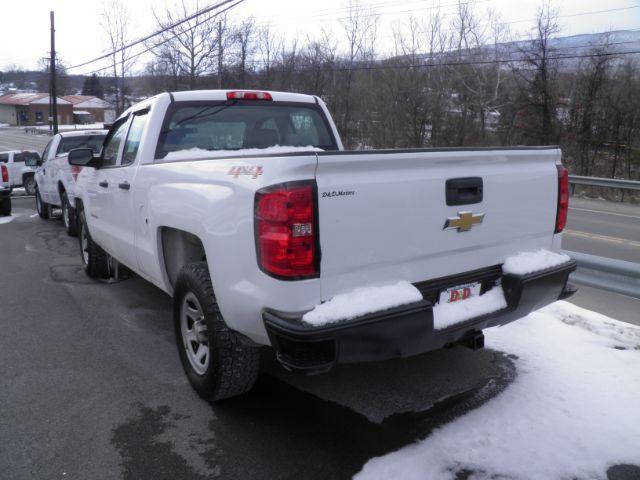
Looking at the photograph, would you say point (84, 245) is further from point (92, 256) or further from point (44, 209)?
point (44, 209)

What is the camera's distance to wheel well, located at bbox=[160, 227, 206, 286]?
12.4 ft

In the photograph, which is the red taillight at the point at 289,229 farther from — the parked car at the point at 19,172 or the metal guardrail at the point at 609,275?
the parked car at the point at 19,172

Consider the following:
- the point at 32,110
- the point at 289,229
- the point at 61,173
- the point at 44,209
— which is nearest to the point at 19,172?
the point at 44,209

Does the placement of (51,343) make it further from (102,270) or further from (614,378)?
(614,378)

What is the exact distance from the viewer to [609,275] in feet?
14.6

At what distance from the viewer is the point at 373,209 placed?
274 centimetres

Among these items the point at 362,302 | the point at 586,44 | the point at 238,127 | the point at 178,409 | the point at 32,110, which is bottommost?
the point at 178,409

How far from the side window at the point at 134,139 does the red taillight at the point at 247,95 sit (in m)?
0.75

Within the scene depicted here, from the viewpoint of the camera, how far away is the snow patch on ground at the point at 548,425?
2760mm

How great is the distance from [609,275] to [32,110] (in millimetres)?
110247

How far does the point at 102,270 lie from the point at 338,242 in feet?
15.5

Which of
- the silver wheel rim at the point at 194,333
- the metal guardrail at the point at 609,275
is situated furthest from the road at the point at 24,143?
the metal guardrail at the point at 609,275

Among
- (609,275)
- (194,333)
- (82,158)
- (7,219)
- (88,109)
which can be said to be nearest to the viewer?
(194,333)

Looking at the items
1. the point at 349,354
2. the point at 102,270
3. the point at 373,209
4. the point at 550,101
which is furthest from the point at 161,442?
the point at 550,101
